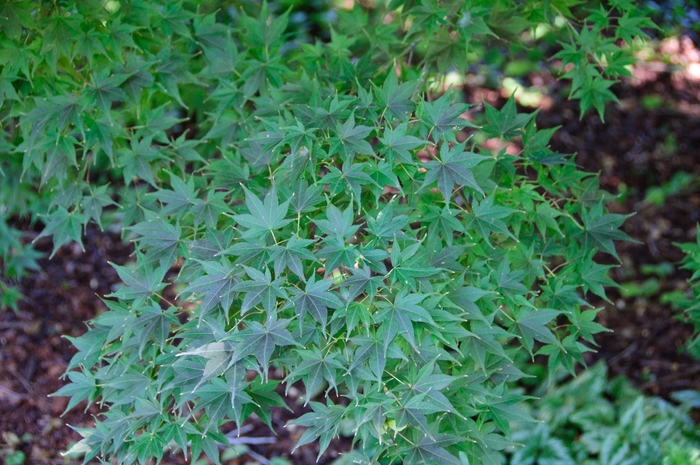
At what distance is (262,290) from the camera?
68.1 inches

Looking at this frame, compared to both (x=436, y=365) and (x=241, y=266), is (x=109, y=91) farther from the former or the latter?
(x=436, y=365)

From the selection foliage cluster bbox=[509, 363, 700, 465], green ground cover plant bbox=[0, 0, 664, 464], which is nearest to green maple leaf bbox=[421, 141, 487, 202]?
green ground cover plant bbox=[0, 0, 664, 464]

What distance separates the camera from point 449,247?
1.98m

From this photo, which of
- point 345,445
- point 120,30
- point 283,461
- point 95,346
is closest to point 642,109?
point 345,445

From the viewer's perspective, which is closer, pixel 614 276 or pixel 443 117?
pixel 443 117

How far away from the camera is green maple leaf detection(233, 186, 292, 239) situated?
5.86ft

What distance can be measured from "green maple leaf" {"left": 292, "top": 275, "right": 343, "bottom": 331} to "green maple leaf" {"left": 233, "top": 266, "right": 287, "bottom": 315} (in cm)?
5

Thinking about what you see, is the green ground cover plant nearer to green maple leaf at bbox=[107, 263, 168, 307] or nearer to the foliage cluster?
green maple leaf at bbox=[107, 263, 168, 307]

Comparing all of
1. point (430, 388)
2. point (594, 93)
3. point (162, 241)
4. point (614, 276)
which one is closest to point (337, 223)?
point (430, 388)

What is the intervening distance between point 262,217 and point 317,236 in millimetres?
165

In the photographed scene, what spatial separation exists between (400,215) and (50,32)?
1375mm

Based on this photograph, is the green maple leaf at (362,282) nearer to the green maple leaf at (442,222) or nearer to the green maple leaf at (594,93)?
the green maple leaf at (442,222)

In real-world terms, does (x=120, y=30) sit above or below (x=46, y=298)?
above

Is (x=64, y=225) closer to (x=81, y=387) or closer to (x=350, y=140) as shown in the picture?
(x=81, y=387)
